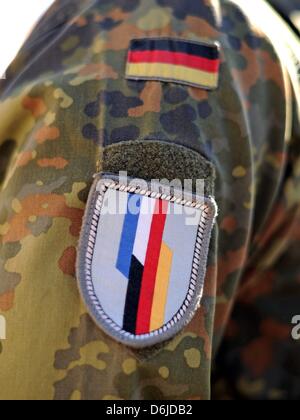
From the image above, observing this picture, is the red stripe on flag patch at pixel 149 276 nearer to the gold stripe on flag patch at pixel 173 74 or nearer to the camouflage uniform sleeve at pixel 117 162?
the camouflage uniform sleeve at pixel 117 162

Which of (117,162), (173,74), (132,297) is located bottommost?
(132,297)

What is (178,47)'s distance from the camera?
3.33 ft

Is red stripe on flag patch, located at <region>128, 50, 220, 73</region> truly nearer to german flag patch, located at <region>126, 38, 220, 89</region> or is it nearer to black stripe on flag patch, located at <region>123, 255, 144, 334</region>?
german flag patch, located at <region>126, 38, 220, 89</region>

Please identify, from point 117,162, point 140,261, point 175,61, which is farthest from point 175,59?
point 140,261

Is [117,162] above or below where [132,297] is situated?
above

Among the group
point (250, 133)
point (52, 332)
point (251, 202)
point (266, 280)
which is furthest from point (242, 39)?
point (52, 332)

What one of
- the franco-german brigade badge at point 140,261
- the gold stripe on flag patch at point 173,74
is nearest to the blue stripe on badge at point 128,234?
the franco-german brigade badge at point 140,261

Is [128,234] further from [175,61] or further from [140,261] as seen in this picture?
[175,61]

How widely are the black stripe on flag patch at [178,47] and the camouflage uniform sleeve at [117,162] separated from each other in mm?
13

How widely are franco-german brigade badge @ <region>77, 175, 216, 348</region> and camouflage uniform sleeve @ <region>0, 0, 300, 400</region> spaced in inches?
0.9

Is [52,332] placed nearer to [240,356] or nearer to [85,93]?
[85,93]

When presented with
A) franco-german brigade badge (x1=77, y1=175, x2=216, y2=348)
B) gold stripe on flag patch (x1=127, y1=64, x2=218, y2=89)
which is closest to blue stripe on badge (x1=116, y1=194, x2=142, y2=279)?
franco-german brigade badge (x1=77, y1=175, x2=216, y2=348)

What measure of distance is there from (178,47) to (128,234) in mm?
291

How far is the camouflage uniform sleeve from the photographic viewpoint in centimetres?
90
